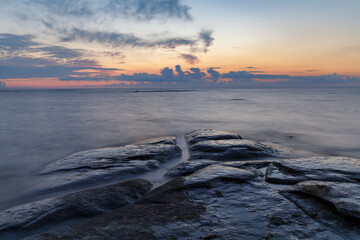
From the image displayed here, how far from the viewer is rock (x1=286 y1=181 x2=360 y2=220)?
238 cm

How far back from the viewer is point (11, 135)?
940 cm

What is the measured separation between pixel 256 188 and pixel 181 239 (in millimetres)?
1508

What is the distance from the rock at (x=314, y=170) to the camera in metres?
3.52

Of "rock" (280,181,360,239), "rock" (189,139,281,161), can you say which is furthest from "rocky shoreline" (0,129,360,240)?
"rock" (189,139,281,161)

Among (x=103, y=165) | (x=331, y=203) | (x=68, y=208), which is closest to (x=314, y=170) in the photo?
(x=331, y=203)

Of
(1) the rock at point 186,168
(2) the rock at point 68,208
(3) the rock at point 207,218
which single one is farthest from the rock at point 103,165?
(3) the rock at point 207,218

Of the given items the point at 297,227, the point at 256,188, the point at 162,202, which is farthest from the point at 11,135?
→ the point at 297,227

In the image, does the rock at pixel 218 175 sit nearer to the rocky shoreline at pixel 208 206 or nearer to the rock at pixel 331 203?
the rocky shoreline at pixel 208 206

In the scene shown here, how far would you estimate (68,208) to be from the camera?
2.82 m

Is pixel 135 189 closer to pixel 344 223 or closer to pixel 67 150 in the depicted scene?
pixel 344 223

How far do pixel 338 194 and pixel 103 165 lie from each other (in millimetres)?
3887

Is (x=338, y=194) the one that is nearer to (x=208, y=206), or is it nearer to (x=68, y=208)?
(x=208, y=206)

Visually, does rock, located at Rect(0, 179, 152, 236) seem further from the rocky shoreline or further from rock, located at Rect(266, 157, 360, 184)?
rock, located at Rect(266, 157, 360, 184)

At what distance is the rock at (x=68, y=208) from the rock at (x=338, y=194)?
2240 millimetres
